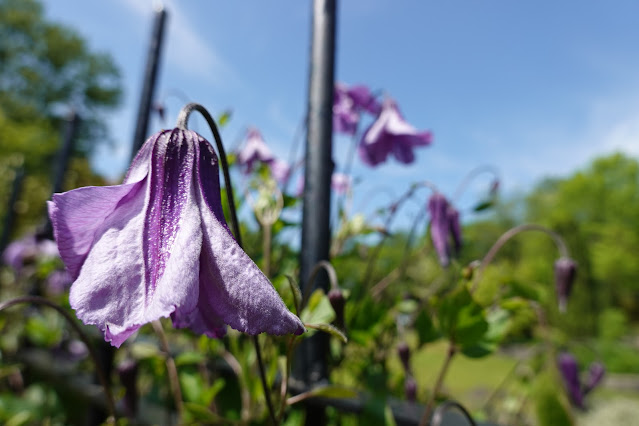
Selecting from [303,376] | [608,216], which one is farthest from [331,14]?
[608,216]

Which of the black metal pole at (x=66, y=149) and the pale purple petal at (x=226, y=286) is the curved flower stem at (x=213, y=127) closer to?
the pale purple petal at (x=226, y=286)

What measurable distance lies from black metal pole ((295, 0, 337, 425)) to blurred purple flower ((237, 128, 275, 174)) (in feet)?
1.58

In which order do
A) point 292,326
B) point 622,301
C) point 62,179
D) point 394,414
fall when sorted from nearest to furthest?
1. point 292,326
2. point 394,414
3. point 62,179
4. point 622,301

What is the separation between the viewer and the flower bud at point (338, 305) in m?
0.50

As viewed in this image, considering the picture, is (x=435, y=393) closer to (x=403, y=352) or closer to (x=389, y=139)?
(x=403, y=352)

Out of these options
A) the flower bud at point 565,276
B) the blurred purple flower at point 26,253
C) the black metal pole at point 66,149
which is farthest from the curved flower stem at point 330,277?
the blurred purple flower at point 26,253

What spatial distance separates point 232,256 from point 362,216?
75 cm

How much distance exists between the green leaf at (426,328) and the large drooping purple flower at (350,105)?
567 millimetres

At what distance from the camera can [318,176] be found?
68 cm

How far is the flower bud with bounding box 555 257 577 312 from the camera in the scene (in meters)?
0.90

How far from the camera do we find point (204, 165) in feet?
1.12

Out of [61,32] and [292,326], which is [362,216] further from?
[61,32]

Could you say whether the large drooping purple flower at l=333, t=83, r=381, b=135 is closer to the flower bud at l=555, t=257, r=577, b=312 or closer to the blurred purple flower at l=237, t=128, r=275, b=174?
the blurred purple flower at l=237, t=128, r=275, b=174

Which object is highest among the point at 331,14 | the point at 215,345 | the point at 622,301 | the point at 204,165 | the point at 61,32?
the point at 61,32
